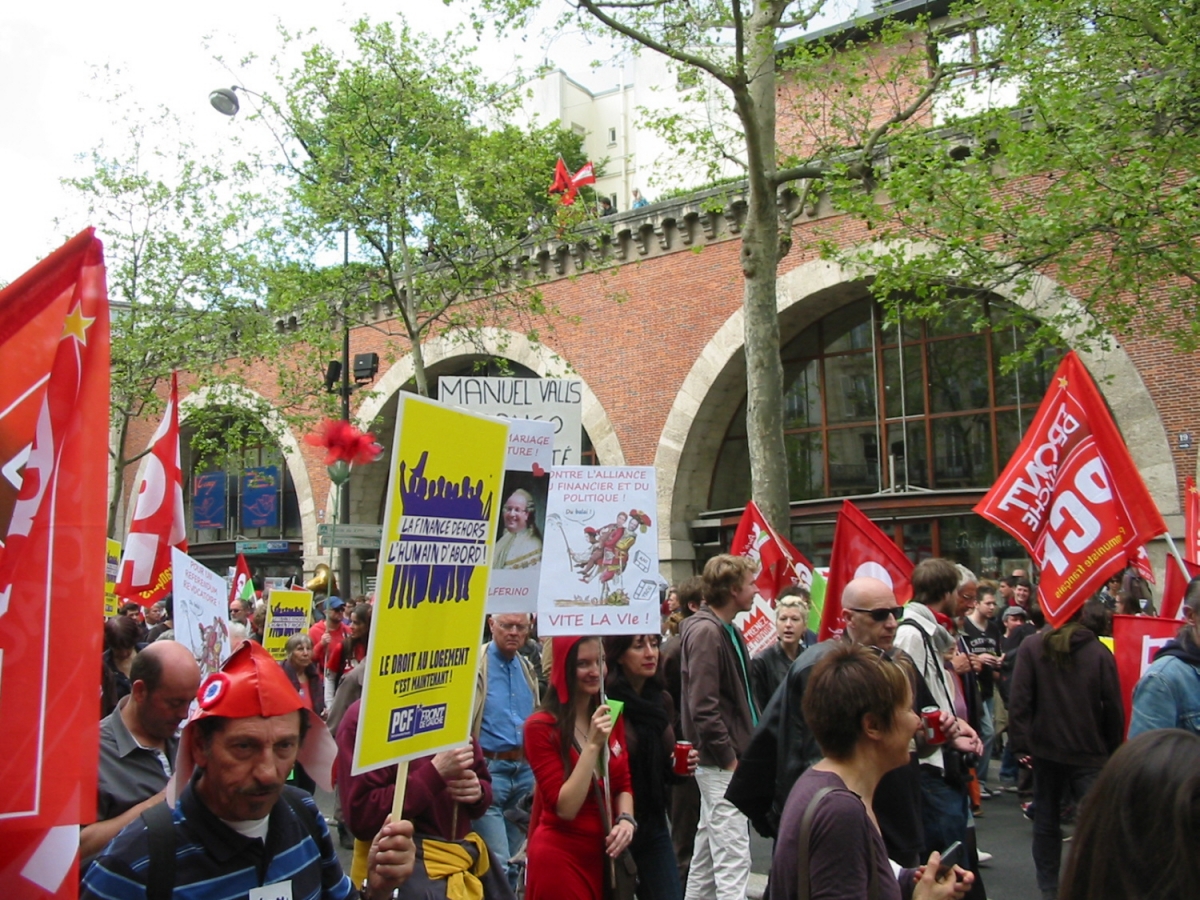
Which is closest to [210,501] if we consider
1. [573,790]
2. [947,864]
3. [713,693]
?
[713,693]

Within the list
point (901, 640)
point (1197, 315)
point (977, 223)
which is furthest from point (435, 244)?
point (901, 640)

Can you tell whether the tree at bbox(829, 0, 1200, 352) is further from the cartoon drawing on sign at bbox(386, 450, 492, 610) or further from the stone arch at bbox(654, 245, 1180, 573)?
the cartoon drawing on sign at bbox(386, 450, 492, 610)

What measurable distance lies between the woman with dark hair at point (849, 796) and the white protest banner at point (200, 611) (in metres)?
3.90

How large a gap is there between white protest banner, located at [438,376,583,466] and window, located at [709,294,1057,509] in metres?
14.2

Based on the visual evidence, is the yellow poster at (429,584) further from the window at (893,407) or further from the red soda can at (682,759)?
the window at (893,407)

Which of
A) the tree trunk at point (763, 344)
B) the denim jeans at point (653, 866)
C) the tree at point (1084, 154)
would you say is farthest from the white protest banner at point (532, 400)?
the tree at point (1084, 154)

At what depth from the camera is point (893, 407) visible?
71.5 feet

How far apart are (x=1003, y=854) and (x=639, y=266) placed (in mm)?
17066

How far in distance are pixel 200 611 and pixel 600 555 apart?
8.57 ft

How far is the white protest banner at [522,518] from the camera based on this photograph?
208 inches

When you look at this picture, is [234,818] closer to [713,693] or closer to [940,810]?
[940,810]

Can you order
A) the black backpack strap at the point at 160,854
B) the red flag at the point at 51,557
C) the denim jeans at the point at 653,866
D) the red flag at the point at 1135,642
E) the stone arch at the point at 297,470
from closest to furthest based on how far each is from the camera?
the red flag at the point at 51,557 → the black backpack strap at the point at 160,854 → the denim jeans at the point at 653,866 → the red flag at the point at 1135,642 → the stone arch at the point at 297,470

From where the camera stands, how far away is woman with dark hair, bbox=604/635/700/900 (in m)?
4.93

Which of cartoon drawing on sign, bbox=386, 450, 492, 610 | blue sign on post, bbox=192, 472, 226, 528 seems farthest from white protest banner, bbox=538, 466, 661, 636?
blue sign on post, bbox=192, 472, 226, 528
